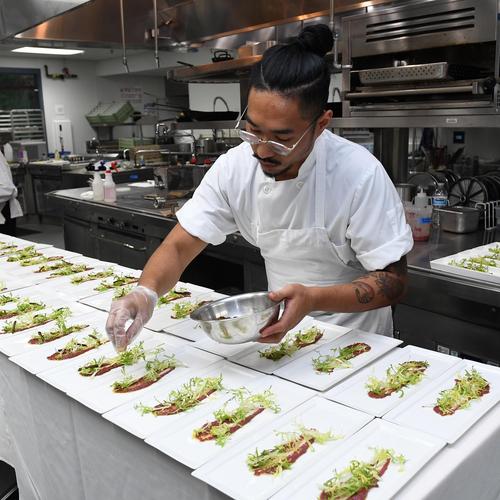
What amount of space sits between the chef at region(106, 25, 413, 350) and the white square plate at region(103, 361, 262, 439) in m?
0.13

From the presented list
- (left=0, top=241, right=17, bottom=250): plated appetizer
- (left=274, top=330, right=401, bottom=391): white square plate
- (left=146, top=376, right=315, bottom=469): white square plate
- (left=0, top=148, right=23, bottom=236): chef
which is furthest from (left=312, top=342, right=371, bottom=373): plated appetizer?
(left=0, top=148, right=23, bottom=236): chef

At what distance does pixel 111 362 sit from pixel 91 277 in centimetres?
95

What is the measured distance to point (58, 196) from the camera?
5.18m

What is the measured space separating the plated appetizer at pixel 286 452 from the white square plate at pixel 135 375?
404 millimetres

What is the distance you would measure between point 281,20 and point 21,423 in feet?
9.25

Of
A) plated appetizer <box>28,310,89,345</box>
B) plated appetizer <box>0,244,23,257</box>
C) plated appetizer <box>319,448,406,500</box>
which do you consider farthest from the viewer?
plated appetizer <box>0,244,23,257</box>

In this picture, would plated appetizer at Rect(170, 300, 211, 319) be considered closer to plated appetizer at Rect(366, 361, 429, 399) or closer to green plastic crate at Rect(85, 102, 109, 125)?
plated appetizer at Rect(366, 361, 429, 399)

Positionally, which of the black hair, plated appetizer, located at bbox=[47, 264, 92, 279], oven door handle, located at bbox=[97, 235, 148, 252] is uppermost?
the black hair

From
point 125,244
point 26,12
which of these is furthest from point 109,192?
point 26,12

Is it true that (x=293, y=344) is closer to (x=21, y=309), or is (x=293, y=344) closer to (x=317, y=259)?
(x=317, y=259)

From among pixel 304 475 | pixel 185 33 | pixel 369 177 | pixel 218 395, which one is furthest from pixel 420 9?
pixel 304 475

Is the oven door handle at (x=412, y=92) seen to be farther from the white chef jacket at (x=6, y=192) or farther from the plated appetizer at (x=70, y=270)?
the white chef jacket at (x=6, y=192)

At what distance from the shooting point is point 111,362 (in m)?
1.58

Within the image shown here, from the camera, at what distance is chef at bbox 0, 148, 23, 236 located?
552 centimetres
